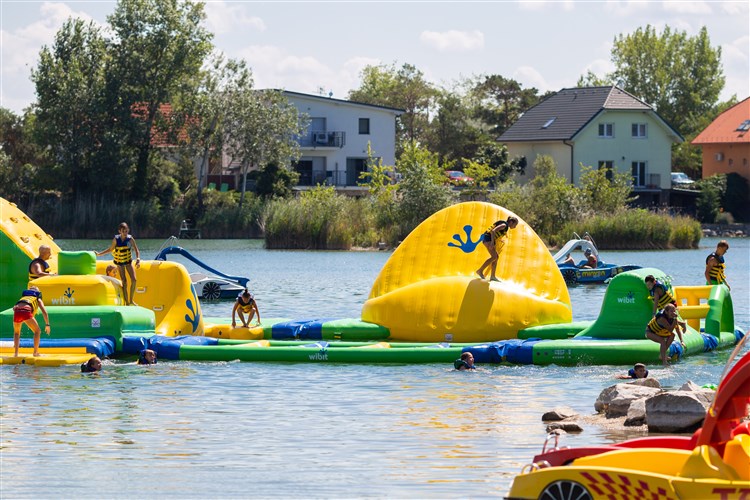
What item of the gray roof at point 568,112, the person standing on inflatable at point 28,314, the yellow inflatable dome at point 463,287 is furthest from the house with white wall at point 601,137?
the person standing on inflatable at point 28,314

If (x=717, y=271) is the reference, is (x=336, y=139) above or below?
above

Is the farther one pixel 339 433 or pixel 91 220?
pixel 91 220

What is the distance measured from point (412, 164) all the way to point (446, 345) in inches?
1732

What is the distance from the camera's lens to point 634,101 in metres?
84.6

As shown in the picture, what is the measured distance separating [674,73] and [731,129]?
17.9 m

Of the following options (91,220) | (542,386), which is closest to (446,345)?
(542,386)

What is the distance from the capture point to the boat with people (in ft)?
71.9

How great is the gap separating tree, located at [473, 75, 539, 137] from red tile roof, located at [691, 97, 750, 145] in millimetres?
15836

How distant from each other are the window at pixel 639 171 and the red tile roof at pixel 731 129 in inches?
338

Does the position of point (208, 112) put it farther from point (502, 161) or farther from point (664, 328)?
point (664, 328)

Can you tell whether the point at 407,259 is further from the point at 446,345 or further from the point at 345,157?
the point at 345,157

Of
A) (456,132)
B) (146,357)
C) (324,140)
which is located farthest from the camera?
(456,132)

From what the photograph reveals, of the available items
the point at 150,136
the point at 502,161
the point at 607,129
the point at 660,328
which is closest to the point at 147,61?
the point at 150,136

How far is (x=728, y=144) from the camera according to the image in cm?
9038
